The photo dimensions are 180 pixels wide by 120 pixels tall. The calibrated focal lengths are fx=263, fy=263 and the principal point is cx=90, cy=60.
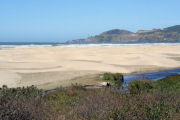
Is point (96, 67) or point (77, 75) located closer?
point (77, 75)

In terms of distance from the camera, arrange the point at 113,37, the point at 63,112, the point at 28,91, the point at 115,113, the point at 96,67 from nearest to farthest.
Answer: the point at 115,113 < the point at 63,112 < the point at 28,91 < the point at 96,67 < the point at 113,37

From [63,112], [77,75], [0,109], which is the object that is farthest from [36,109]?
[77,75]

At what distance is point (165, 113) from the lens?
5.99 metres

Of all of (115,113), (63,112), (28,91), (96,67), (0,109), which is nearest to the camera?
(0,109)

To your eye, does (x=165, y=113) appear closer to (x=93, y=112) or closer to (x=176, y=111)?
(x=176, y=111)

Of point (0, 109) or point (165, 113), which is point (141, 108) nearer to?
point (165, 113)

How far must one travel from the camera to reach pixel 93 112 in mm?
5617

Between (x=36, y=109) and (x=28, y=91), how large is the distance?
156 inches

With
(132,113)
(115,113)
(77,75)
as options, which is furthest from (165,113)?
(77,75)

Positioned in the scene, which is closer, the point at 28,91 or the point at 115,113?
the point at 115,113

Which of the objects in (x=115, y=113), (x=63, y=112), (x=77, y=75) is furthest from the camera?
(x=77, y=75)

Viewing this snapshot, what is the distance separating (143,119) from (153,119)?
0.22 metres

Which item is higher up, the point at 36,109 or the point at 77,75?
the point at 36,109

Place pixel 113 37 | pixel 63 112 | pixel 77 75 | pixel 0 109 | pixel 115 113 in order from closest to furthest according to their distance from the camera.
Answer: pixel 0 109
pixel 115 113
pixel 63 112
pixel 77 75
pixel 113 37
